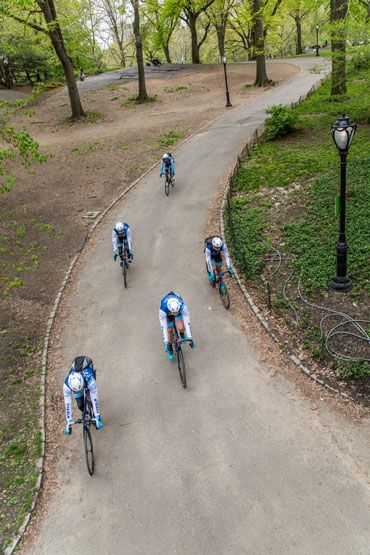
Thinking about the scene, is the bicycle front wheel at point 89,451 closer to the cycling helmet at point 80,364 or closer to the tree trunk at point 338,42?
the cycling helmet at point 80,364

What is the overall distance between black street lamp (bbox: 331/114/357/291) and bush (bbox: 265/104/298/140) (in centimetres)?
1270

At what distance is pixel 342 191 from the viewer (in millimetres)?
9750

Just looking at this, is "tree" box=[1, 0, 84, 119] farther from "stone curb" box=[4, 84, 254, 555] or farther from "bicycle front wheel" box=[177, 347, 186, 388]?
"bicycle front wheel" box=[177, 347, 186, 388]

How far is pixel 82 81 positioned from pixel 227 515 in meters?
51.8

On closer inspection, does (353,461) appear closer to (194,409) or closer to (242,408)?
(242,408)

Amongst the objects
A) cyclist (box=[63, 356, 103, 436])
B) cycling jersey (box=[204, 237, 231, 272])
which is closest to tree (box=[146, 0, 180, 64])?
cycling jersey (box=[204, 237, 231, 272])

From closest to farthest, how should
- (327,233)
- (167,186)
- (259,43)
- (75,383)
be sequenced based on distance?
1. (75,383)
2. (327,233)
3. (167,186)
4. (259,43)

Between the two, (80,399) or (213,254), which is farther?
(213,254)

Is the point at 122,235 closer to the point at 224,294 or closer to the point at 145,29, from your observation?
the point at 224,294

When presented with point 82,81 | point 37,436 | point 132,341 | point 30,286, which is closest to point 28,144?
point 30,286

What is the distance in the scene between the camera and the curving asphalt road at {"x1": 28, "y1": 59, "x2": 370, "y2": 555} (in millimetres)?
6293

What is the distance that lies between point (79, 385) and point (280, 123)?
18564 millimetres

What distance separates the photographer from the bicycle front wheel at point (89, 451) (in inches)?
290

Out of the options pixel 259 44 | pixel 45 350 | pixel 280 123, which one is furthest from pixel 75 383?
pixel 259 44
